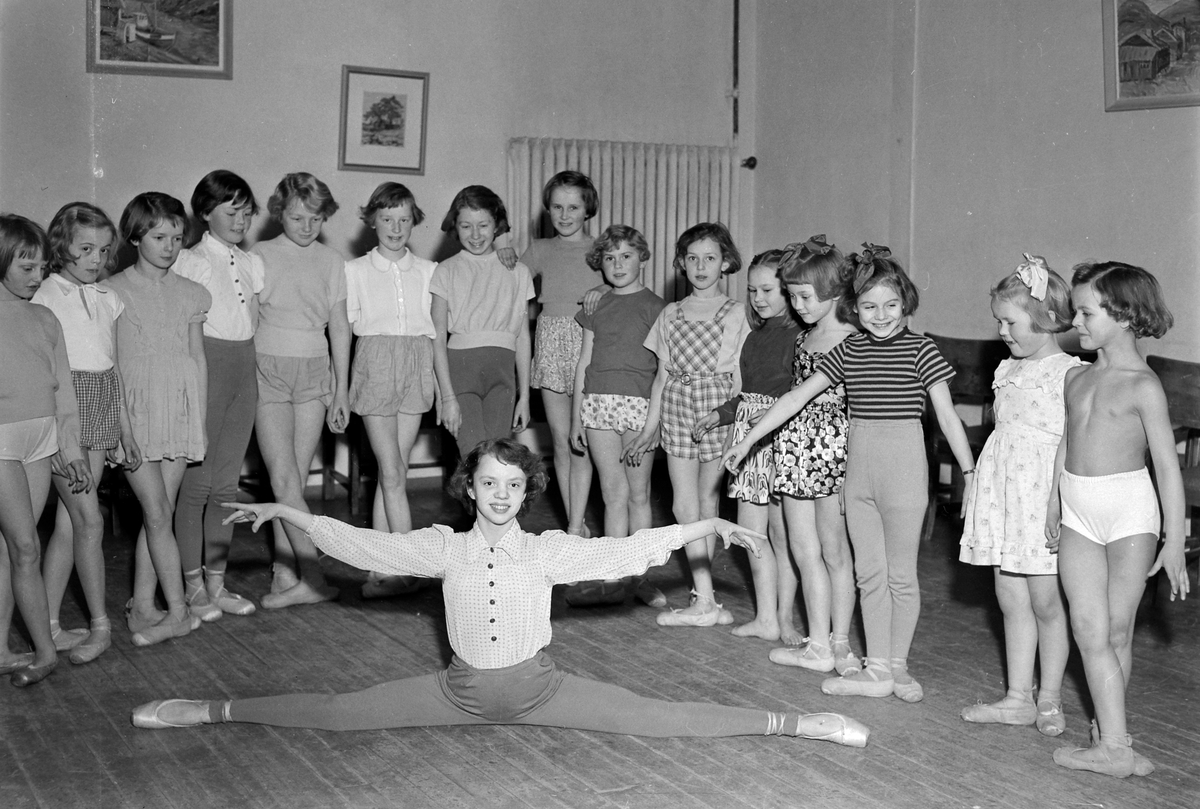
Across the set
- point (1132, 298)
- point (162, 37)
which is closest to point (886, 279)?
point (1132, 298)

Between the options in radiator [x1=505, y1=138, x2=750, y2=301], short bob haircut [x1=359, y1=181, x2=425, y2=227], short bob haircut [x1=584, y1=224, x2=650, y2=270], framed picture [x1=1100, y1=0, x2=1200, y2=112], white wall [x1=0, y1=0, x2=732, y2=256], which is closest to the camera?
short bob haircut [x1=584, y1=224, x2=650, y2=270]

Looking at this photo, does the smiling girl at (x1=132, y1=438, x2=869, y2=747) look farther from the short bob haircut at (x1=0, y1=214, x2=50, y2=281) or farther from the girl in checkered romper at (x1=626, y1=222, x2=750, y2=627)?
the short bob haircut at (x1=0, y1=214, x2=50, y2=281)

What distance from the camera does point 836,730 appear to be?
3.01m

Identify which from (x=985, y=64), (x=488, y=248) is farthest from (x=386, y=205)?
(x=985, y=64)

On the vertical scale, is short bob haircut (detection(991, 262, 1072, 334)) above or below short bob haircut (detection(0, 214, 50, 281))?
below

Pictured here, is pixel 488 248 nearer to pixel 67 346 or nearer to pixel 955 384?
pixel 67 346

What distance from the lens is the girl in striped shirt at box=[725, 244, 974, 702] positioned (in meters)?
3.28

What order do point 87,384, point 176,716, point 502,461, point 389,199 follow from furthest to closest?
1. point 389,199
2. point 87,384
3. point 176,716
4. point 502,461

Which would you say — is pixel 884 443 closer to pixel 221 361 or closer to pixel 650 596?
pixel 650 596

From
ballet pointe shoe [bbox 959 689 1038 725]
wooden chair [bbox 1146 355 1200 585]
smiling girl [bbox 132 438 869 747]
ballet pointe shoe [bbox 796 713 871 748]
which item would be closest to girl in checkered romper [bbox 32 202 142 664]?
smiling girl [bbox 132 438 869 747]

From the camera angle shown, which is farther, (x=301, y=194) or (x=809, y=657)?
(x=301, y=194)

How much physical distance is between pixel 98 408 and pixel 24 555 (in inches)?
18.5

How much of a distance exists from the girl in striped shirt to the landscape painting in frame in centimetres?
361

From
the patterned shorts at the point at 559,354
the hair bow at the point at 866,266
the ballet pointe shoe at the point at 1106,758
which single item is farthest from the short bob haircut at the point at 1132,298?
the patterned shorts at the point at 559,354
